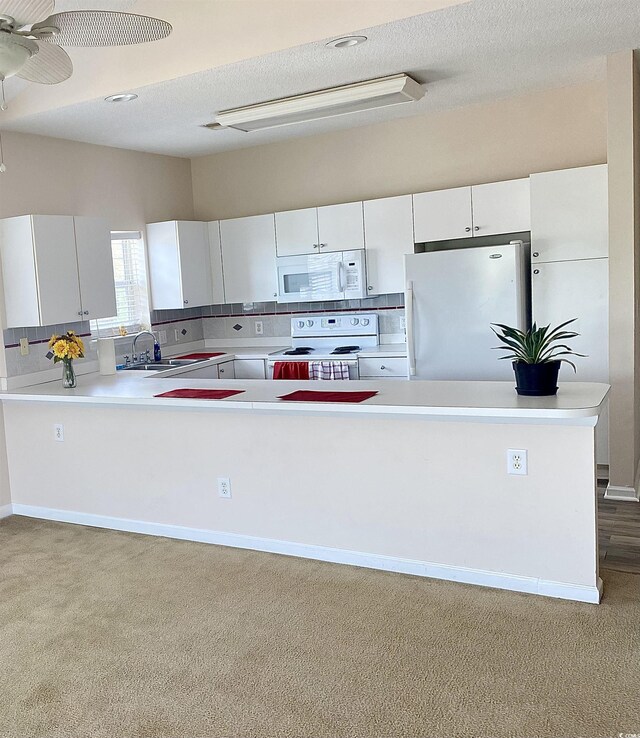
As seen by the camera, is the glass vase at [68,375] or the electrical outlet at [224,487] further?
the glass vase at [68,375]

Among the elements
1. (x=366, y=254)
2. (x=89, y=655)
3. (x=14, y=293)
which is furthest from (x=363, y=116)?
(x=89, y=655)

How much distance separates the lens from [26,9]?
2.15 metres

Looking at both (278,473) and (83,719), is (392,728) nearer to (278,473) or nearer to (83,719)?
(83,719)

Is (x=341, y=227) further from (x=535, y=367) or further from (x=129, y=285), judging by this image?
(x=535, y=367)

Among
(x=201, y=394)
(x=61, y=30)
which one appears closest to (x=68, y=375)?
(x=201, y=394)

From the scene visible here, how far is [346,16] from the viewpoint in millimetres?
3320

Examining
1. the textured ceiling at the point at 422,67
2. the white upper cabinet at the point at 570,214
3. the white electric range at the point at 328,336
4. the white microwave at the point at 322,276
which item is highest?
the textured ceiling at the point at 422,67

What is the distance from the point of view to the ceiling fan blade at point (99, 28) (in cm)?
235

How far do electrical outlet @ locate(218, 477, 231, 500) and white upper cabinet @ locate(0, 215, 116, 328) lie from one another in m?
1.63

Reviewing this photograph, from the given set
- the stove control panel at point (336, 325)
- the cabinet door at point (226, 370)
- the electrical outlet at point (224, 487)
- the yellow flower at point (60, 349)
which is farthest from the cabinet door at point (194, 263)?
the electrical outlet at point (224, 487)

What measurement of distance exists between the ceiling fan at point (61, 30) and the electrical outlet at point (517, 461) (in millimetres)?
2230

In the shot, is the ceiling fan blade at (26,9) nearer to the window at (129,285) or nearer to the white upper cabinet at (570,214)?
the white upper cabinet at (570,214)

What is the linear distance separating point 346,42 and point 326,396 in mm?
1729

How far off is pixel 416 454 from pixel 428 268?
1908 mm
